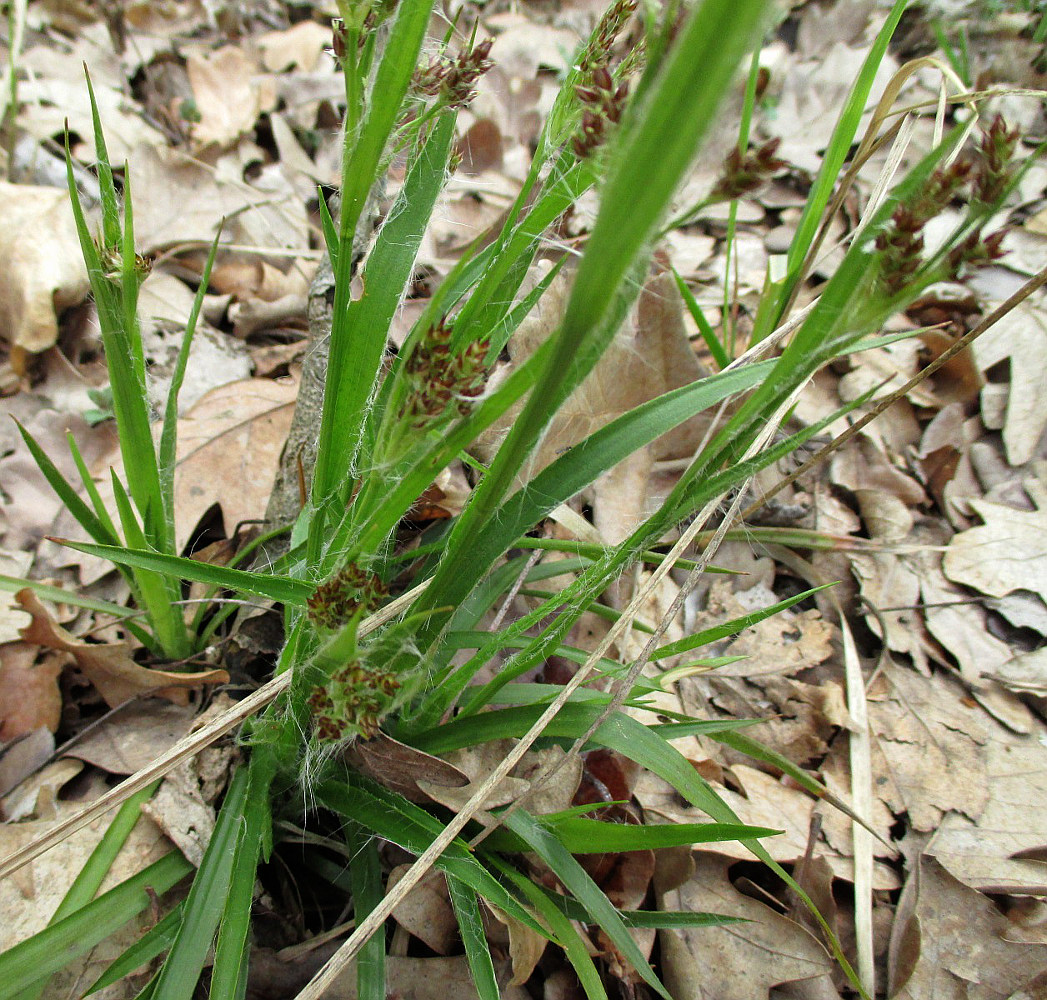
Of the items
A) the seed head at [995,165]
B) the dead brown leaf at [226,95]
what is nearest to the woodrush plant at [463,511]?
the seed head at [995,165]

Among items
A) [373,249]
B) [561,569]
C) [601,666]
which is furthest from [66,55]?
[601,666]

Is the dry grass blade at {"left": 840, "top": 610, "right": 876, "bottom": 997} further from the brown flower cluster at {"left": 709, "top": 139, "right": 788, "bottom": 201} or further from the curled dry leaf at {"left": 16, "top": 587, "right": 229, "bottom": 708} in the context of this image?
the curled dry leaf at {"left": 16, "top": 587, "right": 229, "bottom": 708}

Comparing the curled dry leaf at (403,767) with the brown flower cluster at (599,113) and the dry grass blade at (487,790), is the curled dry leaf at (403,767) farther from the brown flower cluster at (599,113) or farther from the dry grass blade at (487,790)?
the brown flower cluster at (599,113)

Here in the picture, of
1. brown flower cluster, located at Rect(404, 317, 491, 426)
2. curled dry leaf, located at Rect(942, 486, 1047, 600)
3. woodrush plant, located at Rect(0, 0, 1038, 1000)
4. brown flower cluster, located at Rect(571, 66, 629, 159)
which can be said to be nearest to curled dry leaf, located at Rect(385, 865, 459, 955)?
woodrush plant, located at Rect(0, 0, 1038, 1000)

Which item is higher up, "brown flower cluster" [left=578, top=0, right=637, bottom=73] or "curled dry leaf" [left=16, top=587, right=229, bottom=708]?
"brown flower cluster" [left=578, top=0, right=637, bottom=73]

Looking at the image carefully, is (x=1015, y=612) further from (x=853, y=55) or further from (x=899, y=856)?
(x=853, y=55)

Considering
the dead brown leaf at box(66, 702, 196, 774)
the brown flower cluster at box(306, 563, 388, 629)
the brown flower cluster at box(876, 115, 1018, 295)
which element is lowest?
the dead brown leaf at box(66, 702, 196, 774)

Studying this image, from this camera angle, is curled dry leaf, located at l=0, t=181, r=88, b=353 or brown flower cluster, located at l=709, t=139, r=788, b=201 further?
curled dry leaf, located at l=0, t=181, r=88, b=353

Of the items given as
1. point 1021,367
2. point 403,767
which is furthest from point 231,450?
point 1021,367
